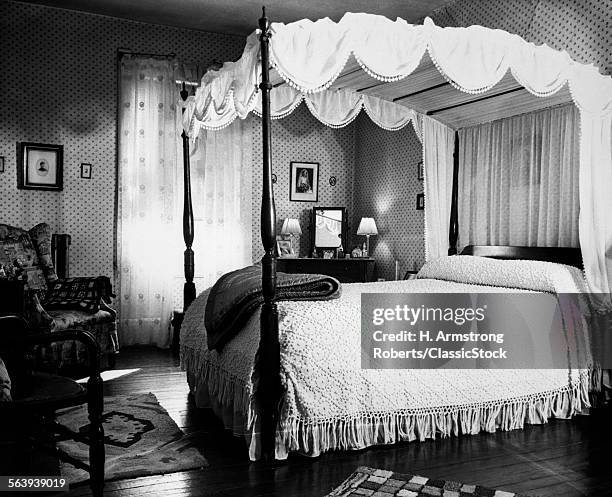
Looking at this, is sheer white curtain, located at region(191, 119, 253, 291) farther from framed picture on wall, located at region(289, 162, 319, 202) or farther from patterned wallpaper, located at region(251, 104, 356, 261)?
framed picture on wall, located at region(289, 162, 319, 202)

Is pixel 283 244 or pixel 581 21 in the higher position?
pixel 581 21

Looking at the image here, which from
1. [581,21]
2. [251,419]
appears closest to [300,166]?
[581,21]

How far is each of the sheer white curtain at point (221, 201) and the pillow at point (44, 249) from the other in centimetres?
159

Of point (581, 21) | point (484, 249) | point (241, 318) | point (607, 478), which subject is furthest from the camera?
point (484, 249)

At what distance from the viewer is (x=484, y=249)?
521cm

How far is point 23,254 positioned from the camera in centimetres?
535

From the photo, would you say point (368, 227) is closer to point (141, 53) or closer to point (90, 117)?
point (141, 53)

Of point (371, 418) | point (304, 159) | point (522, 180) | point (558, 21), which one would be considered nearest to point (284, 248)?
point (304, 159)

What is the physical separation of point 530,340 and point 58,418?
9.51 feet

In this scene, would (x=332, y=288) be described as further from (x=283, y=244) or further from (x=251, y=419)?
(x=283, y=244)

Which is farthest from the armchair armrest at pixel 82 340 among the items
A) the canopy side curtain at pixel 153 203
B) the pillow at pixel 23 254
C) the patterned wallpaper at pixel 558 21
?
the canopy side curtain at pixel 153 203

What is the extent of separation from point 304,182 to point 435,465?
487 cm

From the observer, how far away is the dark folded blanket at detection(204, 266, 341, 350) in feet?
11.1

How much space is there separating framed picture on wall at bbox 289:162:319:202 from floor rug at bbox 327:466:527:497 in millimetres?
4882
